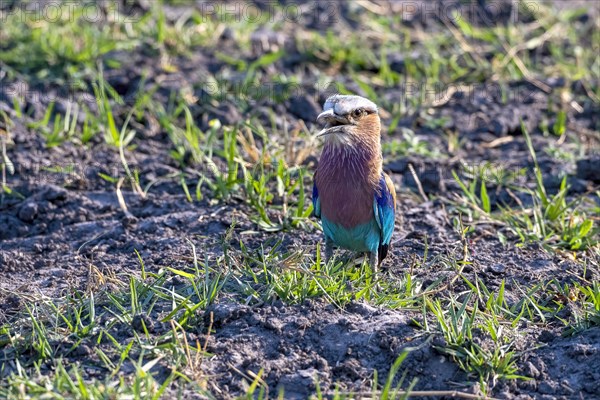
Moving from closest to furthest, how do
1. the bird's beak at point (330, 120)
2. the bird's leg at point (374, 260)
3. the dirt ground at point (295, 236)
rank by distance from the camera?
the dirt ground at point (295, 236) < the bird's beak at point (330, 120) < the bird's leg at point (374, 260)

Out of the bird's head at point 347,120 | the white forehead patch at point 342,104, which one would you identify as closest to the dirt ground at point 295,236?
the bird's head at point 347,120

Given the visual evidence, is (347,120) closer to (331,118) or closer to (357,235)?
(331,118)

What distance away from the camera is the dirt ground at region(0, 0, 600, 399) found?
13.9ft

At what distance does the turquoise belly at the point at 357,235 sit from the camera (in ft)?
16.4

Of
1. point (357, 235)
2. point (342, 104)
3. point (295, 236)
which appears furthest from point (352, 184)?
point (295, 236)

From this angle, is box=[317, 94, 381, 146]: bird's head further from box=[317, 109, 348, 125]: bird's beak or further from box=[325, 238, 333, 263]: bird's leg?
box=[325, 238, 333, 263]: bird's leg

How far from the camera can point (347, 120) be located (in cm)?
502

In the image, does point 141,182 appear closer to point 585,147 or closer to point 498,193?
point 498,193

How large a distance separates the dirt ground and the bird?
12.1 inches

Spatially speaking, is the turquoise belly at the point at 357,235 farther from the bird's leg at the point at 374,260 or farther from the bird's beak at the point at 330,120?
the bird's beak at the point at 330,120

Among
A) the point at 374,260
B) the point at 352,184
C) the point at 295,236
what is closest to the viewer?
the point at 352,184

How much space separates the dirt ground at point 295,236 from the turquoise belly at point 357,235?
235 millimetres

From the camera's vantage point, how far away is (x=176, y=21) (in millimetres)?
8141

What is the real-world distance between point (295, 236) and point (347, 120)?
2.51ft
